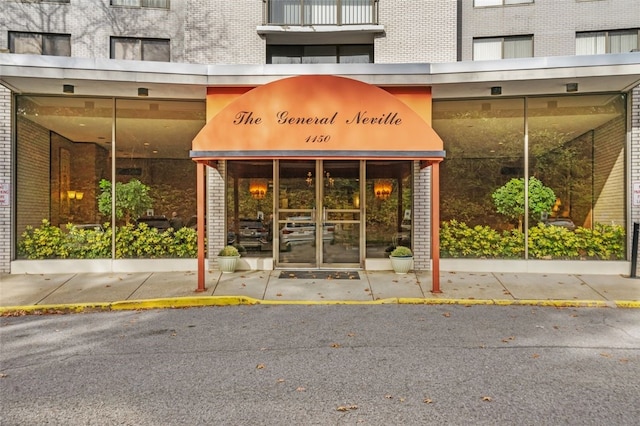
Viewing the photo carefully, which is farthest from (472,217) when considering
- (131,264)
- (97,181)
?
(97,181)

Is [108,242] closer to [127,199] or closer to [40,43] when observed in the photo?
[127,199]

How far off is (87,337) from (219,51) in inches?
387

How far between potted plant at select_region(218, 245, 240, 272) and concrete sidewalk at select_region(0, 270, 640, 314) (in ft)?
0.73

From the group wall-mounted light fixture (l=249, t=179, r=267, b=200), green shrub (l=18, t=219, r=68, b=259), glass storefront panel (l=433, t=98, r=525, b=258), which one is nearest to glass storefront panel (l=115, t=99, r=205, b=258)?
green shrub (l=18, t=219, r=68, b=259)

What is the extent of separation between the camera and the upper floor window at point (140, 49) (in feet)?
46.9

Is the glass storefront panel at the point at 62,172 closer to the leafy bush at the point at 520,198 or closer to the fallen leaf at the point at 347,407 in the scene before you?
the fallen leaf at the point at 347,407

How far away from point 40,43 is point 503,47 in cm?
1564

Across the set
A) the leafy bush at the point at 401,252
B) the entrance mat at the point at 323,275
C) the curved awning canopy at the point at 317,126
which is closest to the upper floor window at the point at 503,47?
the curved awning canopy at the point at 317,126

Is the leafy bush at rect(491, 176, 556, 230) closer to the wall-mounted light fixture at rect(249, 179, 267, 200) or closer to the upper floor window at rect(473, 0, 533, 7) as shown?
the wall-mounted light fixture at rect(249, 179, 267, 200)

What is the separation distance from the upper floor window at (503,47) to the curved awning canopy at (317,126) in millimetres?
7649

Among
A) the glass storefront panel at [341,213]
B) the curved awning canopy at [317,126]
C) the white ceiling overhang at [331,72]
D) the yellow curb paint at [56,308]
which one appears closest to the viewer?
the yellow curb paint at [56,308]

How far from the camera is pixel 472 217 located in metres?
11.1

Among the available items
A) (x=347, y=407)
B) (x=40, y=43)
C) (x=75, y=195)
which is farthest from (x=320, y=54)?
(x=347, y=407)

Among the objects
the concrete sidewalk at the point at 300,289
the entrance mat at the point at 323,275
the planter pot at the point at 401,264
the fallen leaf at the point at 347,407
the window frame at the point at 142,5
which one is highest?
the window frame at the point at 142,5
